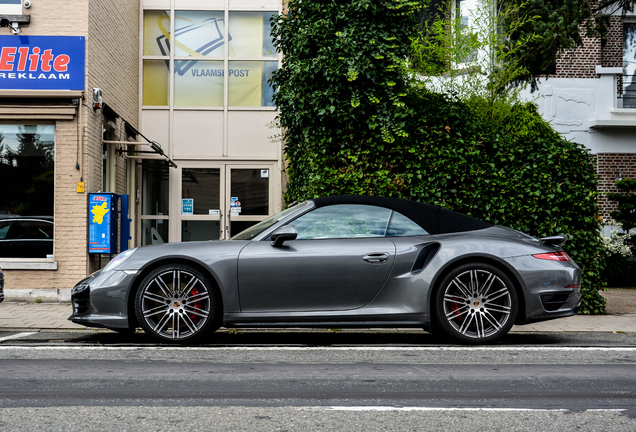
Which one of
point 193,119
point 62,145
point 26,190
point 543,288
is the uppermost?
point 193,119

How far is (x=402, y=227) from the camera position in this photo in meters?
5.97

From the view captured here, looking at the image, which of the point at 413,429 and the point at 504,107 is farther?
the point at 504,107

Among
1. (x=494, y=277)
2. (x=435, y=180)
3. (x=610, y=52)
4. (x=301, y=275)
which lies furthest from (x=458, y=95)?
(x=610, y=52)

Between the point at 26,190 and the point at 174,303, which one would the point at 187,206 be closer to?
the point at 26,190

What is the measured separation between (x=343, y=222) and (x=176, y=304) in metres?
1.64

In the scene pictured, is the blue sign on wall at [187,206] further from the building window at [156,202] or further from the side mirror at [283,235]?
the side mirror at [283,235]

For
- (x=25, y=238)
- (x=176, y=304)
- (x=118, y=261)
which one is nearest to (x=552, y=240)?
(x=176, y=304)

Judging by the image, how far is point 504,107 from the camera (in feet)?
30.5

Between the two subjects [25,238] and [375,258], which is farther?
[25,238]

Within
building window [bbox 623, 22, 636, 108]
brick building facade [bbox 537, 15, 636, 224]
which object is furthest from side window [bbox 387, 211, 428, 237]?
building window [bbox 623, 22, 636, 108]

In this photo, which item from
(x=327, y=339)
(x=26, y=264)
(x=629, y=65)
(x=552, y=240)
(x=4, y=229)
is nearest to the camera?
(x=552, y=240)

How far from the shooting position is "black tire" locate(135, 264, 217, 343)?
5672 millimetres

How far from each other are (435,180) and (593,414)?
5191 millimetres

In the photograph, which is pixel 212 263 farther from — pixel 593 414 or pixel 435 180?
pixel 435 180
